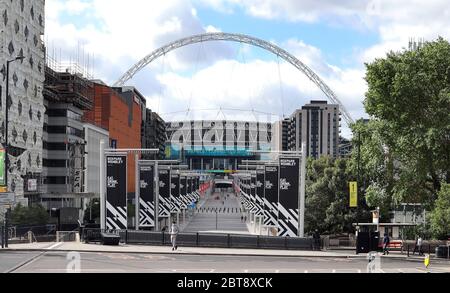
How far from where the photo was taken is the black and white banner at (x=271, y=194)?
55.9 metres

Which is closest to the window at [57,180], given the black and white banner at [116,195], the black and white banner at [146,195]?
the black and white banner at [146,195]

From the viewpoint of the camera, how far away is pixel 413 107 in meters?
57.6

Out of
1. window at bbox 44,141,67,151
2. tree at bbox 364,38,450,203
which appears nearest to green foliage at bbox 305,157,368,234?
tree at bbox 364,38,450,203

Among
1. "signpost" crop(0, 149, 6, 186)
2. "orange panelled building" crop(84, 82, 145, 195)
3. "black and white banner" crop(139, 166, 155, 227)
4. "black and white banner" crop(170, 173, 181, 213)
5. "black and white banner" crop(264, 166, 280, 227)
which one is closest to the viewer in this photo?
"signpost" crop(0, 149, 6, 186)

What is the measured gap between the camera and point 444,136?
56.1 meters

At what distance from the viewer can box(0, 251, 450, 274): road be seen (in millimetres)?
29328

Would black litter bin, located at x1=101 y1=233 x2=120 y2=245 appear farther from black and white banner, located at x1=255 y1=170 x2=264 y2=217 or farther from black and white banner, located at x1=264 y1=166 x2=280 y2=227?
black and white banner, located at x1=255 y1=170 x2=264 y2=217

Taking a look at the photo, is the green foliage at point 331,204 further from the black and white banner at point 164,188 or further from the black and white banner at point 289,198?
the black and white banner at point 289,198

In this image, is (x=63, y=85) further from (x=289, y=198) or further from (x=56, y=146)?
(x=289, y=198)

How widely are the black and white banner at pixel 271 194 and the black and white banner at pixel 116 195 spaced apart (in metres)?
13.9

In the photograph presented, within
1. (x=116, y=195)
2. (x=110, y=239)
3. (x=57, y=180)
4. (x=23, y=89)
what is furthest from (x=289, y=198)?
(x=57, y=180)

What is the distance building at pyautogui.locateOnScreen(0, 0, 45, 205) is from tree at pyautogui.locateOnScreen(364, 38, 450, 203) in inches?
2020

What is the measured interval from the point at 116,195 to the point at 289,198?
1247 cm
